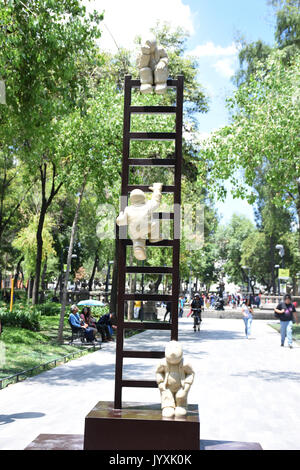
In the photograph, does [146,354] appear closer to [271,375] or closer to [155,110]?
[155,110]

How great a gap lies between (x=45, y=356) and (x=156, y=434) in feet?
29.8

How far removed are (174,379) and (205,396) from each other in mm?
4061

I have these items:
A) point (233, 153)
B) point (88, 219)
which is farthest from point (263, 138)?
point (88, 219)

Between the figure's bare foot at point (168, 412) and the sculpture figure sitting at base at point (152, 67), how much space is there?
3.52 m

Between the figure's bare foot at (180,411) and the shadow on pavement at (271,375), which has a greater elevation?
the figure's bare foot at (180,411)

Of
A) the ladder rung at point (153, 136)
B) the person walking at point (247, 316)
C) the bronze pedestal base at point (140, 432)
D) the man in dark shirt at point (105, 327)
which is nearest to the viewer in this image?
→ the bronze pedestal base at point (140, 432)

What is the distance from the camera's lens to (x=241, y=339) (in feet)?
67.7

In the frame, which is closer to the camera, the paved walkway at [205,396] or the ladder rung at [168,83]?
the ladder rung at [168,83]

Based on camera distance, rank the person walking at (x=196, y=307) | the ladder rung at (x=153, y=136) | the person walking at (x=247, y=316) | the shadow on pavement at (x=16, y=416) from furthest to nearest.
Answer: the person walking at (x=196, y=307) < the person walking at (x=247, y=316) < the shadow on pavement at (x=16, y=416) < the ladder rung at (x=153, y=136)

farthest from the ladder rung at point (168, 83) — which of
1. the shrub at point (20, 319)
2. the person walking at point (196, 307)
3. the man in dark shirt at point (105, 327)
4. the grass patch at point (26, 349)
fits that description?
the person walking at point (196, 307)

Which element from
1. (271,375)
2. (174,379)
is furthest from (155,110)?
(271,375)

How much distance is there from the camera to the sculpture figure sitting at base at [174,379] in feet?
17.2

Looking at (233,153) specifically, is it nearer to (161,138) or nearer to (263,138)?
(263,138)

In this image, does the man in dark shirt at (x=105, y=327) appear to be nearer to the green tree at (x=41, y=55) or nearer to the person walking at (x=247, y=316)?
the person walking at (x=247, y=316)
